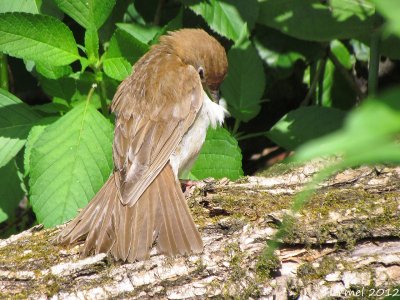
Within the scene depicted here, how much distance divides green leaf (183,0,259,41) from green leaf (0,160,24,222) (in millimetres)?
1371

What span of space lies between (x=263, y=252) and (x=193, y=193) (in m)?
0.65

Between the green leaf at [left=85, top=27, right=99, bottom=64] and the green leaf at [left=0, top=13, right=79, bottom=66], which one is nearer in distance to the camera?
the green leaf at [left=0, top=13, right=79, bottom=66]

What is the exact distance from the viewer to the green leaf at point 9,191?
3490mm

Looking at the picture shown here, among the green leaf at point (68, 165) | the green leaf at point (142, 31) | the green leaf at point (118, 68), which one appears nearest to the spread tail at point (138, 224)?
the green leaf at point (68, 165)

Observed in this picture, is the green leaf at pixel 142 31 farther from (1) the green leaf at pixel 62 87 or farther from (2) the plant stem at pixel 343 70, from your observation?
(2) the plant stem at pixel 343 70

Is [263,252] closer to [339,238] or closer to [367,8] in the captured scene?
[339,238]

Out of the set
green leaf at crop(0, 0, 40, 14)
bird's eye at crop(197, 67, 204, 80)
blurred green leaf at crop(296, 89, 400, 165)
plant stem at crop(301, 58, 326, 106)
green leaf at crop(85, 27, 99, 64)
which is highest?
green leaf at crop(0, 0, 40, 14)

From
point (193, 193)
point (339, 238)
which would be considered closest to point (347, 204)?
point (339, 238)

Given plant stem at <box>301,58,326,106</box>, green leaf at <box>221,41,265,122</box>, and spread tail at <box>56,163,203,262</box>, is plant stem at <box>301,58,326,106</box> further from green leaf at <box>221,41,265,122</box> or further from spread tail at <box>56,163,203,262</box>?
spread tail at <box>56,163,203,262</box>

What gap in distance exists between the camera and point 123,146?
3.12m

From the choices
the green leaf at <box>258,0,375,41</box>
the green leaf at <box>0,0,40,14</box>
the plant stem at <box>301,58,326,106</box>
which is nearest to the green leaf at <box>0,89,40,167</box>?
the green leaf at <box>0,0,40,14</box>

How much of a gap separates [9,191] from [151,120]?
92 centimetres

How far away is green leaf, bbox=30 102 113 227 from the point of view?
3055 millimetres

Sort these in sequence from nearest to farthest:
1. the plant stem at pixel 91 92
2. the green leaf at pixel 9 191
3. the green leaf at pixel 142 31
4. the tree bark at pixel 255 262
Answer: the tree bark at pixel 255 262 < the plant stem at pixel 91 92 < the green leaf at pixel 9 191 < the green leaf at pixel 142 31
